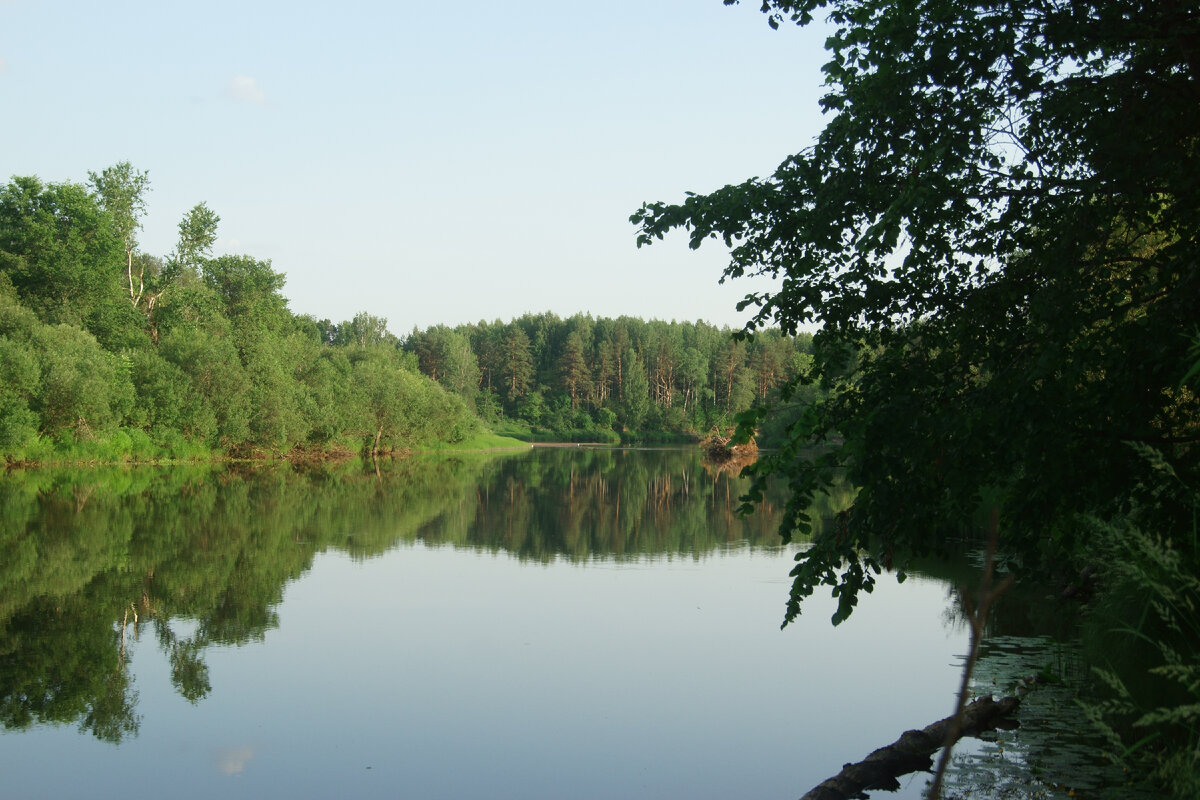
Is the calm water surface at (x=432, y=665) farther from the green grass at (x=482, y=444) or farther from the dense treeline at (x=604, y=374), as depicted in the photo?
the dense treeline at (x=604, y=374)

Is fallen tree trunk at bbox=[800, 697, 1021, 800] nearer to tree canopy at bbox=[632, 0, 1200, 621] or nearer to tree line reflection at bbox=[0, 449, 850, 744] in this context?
tree canopy at bbox=[632, 0, 1200, 621]

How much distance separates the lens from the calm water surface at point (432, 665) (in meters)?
8.30

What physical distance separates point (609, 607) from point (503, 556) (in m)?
5.85

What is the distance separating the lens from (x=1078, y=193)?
733 centimetres

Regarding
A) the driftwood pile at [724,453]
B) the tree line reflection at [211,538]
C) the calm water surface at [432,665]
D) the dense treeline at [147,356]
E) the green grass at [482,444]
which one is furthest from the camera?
the green grass at [482,444]

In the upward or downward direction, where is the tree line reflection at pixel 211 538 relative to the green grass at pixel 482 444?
downward

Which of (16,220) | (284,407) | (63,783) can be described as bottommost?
(63,783)

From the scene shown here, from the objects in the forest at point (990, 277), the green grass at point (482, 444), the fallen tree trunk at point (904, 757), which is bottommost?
the fallen tree trunk at point (904, 757)

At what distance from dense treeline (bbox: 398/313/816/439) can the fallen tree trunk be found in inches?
3820

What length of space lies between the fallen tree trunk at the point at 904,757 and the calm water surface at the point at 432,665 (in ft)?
0.73

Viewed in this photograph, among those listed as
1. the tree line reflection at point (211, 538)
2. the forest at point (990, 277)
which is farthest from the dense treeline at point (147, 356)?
the forest at point (990, 277)

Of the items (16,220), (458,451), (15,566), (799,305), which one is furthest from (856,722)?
(458,451)

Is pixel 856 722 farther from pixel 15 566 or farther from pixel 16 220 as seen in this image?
pixel 16 220

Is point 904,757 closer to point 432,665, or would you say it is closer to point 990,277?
point 990,277
